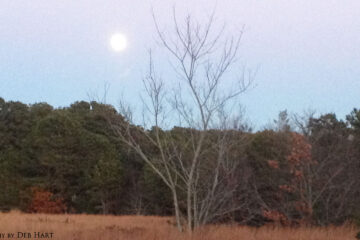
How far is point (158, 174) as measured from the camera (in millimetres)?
20656

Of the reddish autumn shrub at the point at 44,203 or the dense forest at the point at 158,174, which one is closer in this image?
the dense forest at the point at 158,174

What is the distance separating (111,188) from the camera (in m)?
30.8

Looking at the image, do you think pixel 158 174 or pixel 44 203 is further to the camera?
pixel 44 203

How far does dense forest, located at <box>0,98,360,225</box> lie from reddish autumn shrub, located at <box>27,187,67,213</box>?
6 centimetres

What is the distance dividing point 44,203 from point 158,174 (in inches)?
464

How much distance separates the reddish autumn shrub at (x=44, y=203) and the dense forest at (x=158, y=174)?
0.06m

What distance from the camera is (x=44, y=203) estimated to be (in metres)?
29.4

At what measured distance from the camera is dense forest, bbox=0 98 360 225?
16734mm

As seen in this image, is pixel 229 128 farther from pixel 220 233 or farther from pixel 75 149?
pixel 75 149

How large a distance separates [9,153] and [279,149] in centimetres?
2028

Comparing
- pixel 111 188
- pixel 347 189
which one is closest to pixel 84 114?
pixel 111 188

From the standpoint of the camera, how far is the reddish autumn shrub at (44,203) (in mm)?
29328

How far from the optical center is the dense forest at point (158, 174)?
16.7 m

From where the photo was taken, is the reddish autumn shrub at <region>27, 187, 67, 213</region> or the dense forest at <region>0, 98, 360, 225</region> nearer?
the dense forest at <region>0, 98, 360, 225</region>
